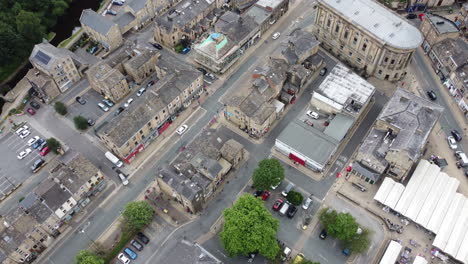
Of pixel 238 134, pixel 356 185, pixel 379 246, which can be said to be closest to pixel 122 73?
pixel 238 134

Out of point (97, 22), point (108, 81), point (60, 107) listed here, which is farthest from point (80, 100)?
point (97, 22)

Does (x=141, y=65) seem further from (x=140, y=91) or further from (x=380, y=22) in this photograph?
(x=380, y=22)

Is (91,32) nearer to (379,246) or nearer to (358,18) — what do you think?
(358,18)

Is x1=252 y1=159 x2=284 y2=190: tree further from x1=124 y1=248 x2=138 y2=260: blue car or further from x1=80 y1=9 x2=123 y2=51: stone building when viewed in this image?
x1=80 y1=9 x2=123 y2=51: stone building

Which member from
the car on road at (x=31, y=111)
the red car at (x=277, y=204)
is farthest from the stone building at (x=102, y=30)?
the red car at (x=277, y=204)

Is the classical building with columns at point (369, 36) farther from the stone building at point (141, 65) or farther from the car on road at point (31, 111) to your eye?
the car on road at point (31, 111)
